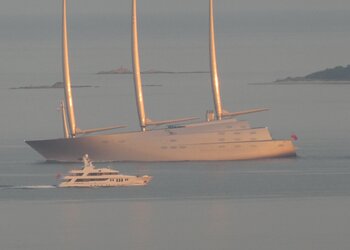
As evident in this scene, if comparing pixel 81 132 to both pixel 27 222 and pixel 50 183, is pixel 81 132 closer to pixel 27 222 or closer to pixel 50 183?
pixel 50 183

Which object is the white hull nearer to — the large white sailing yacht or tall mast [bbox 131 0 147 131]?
the large white sailing yacht

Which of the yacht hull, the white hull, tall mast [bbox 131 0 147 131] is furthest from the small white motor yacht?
tall mast [bbox 131 0 147 131]

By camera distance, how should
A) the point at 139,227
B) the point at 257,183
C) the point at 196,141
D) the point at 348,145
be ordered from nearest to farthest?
the point at 139,227, the point at 257,183, the point at 196,141, the point at 348,145

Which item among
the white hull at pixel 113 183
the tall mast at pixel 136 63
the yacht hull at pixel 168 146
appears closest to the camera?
the white hull at pixel 113 183

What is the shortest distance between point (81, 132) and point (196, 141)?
285 inches

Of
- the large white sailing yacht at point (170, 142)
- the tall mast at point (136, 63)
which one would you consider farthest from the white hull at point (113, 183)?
the tall mast at point (136, 63)

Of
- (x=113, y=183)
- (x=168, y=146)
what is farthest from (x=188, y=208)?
(x=168, y=146)

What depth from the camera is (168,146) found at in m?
138

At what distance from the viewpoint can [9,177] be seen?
420ft

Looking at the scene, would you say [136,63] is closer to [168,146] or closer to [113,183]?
[168,146]

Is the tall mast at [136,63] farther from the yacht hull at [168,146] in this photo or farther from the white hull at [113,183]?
the white hull at [113,183]

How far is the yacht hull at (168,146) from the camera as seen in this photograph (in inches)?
5408

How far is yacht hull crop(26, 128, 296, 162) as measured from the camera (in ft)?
451

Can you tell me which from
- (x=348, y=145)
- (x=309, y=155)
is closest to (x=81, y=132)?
(x=309, y=155)
